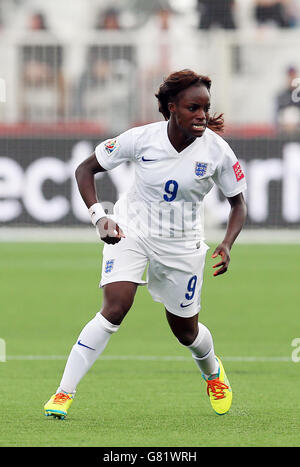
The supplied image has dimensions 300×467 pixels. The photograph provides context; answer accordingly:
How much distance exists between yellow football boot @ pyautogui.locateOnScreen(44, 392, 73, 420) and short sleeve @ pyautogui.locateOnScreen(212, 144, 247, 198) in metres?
1.52

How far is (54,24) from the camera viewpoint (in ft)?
70.6

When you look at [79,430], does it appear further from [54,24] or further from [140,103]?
[54,24]

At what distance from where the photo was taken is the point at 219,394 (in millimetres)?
6836

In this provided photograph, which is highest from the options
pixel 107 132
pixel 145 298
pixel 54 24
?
pixel 54 24

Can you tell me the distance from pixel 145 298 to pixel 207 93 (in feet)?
22.9

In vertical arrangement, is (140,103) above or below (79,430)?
above

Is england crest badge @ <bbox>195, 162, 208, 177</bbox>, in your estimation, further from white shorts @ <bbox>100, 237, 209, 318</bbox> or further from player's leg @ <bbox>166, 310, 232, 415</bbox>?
player's leg @ <bbox>166, 310, 232, 415</bbox>

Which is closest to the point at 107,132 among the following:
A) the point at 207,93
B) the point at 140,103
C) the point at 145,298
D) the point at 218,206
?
the point at 140,103

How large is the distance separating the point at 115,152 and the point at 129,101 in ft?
43.5

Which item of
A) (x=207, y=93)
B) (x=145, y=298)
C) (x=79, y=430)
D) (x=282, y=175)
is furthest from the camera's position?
(x=282, y=175)

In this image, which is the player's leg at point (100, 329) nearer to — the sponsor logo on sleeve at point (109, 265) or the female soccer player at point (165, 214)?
the female soccer player at point (165, 214)

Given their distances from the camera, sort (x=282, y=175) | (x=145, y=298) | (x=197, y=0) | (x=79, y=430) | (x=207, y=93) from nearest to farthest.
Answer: (x=79, y=430)
(x=207, y=93)
(x=145, y=298)
(x=282, y=175)
(x=197, y=0)

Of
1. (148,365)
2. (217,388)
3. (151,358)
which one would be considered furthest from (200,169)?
(151,358)

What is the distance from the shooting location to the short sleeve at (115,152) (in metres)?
6.64
